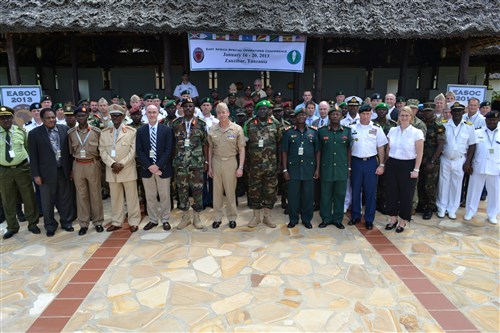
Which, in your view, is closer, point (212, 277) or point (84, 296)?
point (84, 296)

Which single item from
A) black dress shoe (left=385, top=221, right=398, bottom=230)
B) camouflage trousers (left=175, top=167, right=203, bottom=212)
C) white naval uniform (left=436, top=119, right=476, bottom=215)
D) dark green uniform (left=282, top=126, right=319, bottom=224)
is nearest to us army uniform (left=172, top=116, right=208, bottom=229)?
camouflage trousers (left=175, top=167, right=203, bottom=212)

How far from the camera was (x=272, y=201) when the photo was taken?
587cm

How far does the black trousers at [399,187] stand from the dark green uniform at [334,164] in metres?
0.66

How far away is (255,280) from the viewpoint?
168 inches

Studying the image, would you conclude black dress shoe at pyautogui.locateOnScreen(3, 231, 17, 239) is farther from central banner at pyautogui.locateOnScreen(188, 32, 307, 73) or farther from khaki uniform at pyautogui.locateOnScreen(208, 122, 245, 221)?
central banner at pyautogui.locateOnScreen(188, 32, 307, 73)

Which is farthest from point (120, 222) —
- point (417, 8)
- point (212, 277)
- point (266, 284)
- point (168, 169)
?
point (417, 8)

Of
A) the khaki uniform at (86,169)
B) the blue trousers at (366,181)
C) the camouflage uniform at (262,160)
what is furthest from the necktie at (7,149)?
the blue trousers at (366,181)

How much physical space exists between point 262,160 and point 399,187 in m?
2.15

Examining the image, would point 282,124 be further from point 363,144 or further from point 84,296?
point 84,296

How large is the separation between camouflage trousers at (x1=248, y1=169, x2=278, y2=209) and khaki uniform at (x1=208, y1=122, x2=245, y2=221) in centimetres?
29

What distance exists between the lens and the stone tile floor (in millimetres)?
3539

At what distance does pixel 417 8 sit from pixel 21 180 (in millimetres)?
9859

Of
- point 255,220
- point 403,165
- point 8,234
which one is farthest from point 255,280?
point 8,234

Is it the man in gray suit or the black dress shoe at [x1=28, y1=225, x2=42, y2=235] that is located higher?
the man in gray suit
